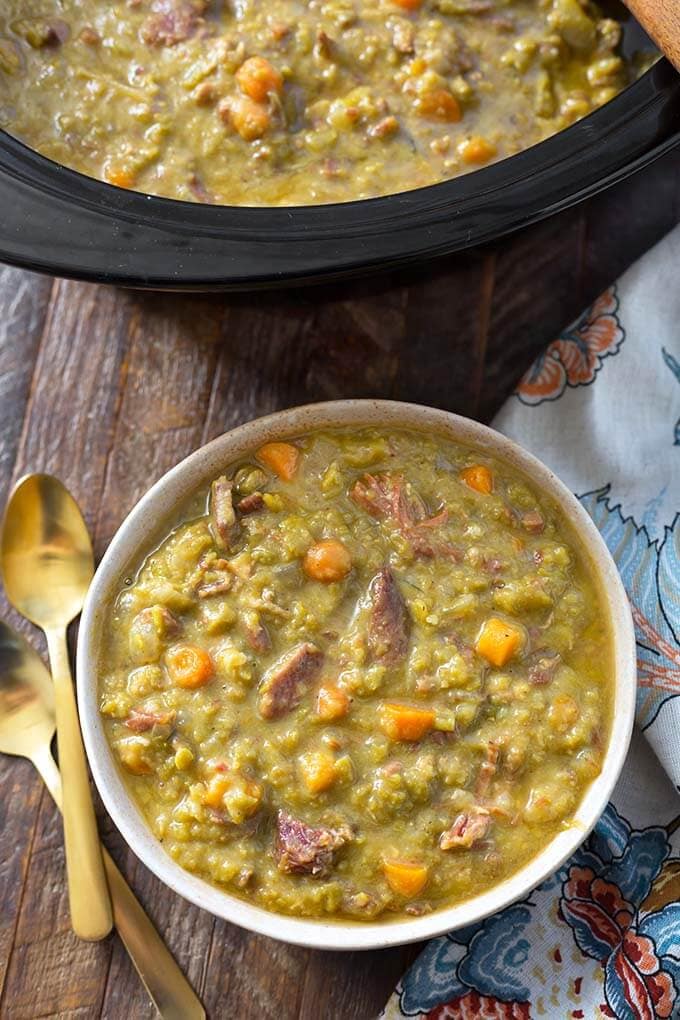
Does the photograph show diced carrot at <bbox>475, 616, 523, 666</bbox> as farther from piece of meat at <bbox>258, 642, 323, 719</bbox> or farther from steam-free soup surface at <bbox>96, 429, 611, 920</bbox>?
piece of meat at <bbox>258, 642, 323, 719</bbox>

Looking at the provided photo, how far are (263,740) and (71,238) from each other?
3.32ft

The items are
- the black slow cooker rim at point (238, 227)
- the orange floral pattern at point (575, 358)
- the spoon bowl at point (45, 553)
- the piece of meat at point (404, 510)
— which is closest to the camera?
the black slow cooker rim at point (238, 227)

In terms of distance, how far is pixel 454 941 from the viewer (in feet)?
8.95

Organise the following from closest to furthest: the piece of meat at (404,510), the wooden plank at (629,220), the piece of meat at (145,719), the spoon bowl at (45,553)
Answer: the piece of meat at (145,719)
the piece of meat at (404,510)
the spoon bowl at (45,553)
the wooden plank at (629,220)

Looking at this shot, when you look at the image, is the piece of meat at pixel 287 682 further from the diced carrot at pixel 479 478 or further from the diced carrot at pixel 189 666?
the diced carrot at pixel 479 478

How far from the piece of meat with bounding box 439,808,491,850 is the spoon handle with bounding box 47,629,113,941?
81cm

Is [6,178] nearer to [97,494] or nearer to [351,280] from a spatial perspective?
[351,280]

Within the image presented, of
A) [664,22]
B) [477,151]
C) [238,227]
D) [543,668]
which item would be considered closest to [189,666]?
[543,668]

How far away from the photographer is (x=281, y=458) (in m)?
2.64

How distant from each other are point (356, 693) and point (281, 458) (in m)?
0.53

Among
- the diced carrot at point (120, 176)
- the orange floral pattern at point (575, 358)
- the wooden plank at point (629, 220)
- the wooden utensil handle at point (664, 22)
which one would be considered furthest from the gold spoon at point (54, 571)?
the wooden utensil handle at point (664, 22)

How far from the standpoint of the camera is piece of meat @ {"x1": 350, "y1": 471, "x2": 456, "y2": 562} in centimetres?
254

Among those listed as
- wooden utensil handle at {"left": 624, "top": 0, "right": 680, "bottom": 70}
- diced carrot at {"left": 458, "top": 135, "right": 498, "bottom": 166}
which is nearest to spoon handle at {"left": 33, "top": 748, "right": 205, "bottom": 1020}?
diced carrot at {"left": 458, "top": 135, "right": 498, "bottom": 166}

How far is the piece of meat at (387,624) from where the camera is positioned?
8.02 ft
